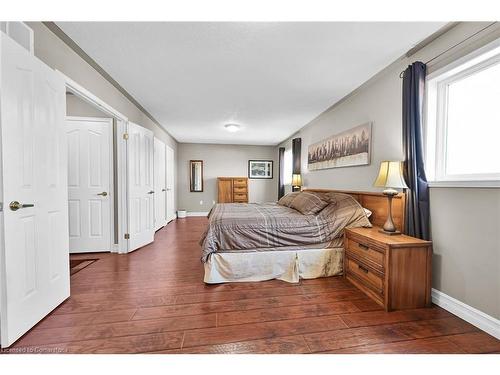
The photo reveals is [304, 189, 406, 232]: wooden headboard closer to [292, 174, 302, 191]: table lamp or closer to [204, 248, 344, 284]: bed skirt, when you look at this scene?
[204, 248, 344, 284]: bed skirt

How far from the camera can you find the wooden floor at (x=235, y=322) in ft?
4.32

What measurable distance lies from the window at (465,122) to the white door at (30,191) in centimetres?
311

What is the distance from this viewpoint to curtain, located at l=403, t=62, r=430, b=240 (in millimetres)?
1876

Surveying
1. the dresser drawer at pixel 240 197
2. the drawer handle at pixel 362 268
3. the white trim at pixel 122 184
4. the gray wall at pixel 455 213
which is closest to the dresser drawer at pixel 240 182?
the dresser drawer at pixel 240 197

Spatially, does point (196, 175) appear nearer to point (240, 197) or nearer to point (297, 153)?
point (240, 197)

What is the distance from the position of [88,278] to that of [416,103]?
3.73m

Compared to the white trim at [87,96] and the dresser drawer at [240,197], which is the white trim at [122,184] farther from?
the dresser drawer at [240,197]

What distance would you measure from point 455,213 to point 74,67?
3.62 m

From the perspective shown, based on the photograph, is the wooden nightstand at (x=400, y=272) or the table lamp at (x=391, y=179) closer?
the wooden nightstand at (x=400, y=272)

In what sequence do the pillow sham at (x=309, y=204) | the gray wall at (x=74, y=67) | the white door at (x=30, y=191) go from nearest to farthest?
1. the white door at (x=30, y=191)
2. the gray wall at (x=74, y=67)
3. the pillow sham at (x=309, y=204)

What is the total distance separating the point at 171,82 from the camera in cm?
271

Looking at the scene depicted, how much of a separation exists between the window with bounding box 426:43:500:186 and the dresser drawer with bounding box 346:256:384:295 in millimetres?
961

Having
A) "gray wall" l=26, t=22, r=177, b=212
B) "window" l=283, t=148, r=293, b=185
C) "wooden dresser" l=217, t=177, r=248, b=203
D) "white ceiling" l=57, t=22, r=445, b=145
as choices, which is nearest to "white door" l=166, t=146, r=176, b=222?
"wooden dresser" l=217, t=177, r=248, b=203

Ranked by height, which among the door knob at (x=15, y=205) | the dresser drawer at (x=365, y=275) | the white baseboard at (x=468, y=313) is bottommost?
the white baseboard at (x=468, y=313)
